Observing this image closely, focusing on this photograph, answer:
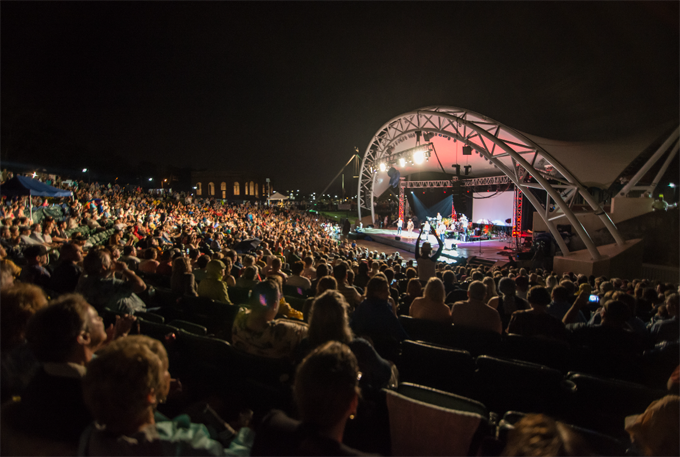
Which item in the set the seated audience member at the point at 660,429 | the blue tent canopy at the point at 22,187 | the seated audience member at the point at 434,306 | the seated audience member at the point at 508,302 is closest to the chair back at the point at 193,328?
the seated audience member at the point at 434,306

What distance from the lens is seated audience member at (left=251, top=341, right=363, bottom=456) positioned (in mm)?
1154

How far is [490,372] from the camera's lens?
250 centimetres

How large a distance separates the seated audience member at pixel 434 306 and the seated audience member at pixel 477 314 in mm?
146

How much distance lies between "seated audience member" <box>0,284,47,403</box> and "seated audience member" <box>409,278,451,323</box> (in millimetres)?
3246

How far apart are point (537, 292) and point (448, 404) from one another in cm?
193

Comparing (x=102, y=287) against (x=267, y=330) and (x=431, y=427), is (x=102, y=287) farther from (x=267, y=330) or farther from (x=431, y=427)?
(x=431, y=427)

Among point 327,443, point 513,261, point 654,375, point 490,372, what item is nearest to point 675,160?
point 513,261

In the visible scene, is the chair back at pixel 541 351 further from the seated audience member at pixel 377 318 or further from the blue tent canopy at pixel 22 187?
the blue tent canopy at pixel 22 187

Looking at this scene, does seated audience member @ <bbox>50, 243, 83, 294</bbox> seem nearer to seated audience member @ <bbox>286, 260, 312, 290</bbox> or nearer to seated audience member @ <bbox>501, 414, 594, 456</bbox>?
seated audience member @ <bbox>286, 260, 312, 290</bbox>

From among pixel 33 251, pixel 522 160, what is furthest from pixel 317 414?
pixel 522 160

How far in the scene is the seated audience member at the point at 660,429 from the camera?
1463 millimetres

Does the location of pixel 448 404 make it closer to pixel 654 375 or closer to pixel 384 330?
pixel 384 330

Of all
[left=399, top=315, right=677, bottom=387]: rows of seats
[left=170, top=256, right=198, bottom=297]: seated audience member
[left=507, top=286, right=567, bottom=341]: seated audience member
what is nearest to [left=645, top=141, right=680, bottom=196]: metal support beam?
[left=399, top=315, right=677, bottom=387]: rows of seats

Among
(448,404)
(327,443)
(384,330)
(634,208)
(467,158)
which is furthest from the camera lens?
(467,158)
